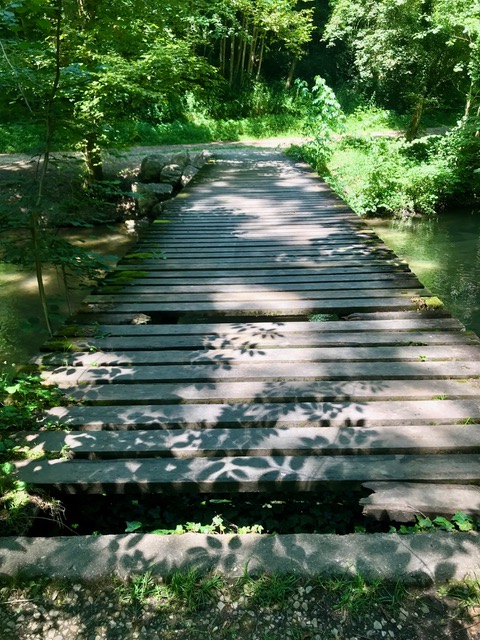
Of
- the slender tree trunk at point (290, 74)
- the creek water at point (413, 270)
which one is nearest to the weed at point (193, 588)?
the creek water at point (413, 270)

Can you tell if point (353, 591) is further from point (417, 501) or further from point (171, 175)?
point (171, 175)

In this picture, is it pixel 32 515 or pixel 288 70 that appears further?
pixel 288 70

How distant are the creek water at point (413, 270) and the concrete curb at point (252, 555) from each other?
175cm

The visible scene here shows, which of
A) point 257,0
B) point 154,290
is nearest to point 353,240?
point 154,290

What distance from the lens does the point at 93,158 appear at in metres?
10.3

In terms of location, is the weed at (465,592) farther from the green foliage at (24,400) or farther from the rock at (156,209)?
the rock at (156,209)

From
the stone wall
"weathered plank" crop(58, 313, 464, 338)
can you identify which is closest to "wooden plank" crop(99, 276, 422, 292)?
"weathered plank" crop(58, 313, 464, 338)

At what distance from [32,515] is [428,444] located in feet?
5.92

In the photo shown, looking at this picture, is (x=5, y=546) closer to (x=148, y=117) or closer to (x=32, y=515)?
(x=32, y=515)

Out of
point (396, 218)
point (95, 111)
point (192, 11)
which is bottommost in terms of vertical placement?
point (396, 218)

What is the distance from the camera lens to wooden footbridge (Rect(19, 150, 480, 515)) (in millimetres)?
2102

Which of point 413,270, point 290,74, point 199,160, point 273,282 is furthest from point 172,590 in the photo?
point 290,74

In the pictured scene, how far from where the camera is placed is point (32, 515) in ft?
6.45

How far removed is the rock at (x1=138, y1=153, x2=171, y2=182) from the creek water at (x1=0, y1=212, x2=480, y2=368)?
1.74 metres
